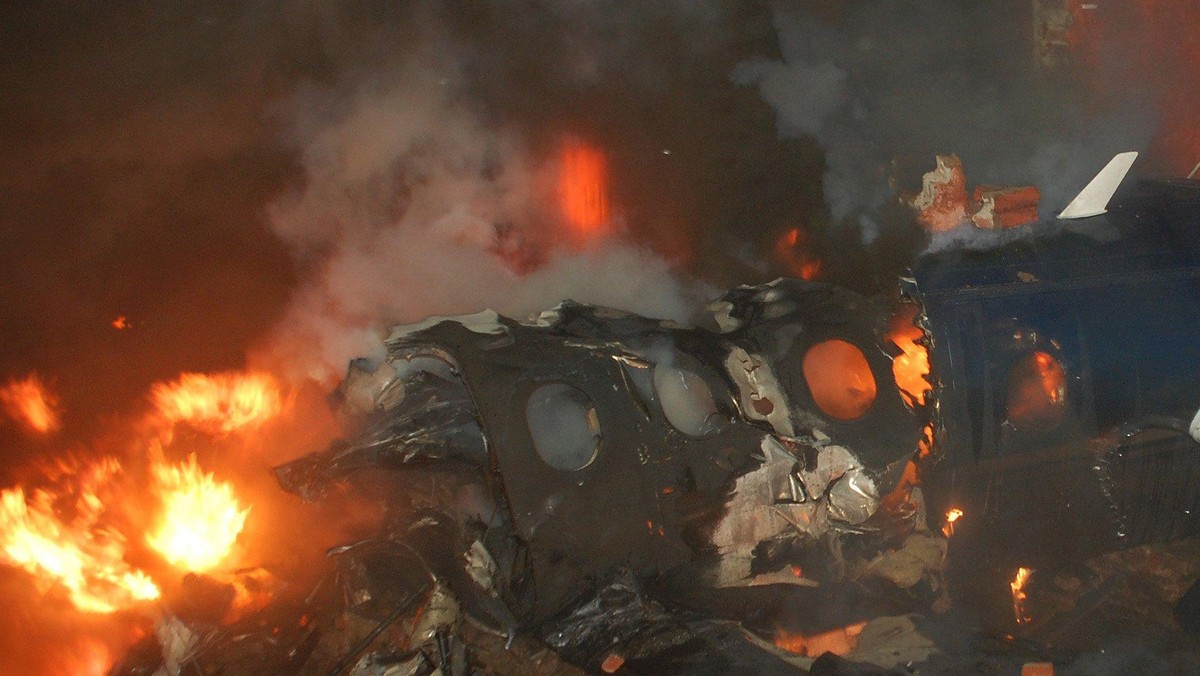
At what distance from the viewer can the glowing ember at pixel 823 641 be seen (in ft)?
12.2

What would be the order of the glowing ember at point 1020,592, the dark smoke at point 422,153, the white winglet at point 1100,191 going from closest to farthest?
the glowing ember at point 1020,592 < the white winglet at point 1100,191 < the dark smoke at point 422,153

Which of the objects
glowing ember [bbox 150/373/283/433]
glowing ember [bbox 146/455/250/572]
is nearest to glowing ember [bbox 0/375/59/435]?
glowing ember [bbox 150/373/283/433]

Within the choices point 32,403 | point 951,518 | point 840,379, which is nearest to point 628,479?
point 840,379

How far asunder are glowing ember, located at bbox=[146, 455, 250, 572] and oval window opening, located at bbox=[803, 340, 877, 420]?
3.88 meters

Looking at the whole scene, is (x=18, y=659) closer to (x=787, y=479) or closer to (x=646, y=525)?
(x=646, y=525)

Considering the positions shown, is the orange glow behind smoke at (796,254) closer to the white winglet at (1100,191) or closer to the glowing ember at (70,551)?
the white winglet at (1100,191)

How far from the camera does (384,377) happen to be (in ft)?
12.0

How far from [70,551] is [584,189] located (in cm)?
507

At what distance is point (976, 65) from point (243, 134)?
753 cm

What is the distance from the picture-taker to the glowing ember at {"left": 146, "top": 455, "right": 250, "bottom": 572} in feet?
15.4

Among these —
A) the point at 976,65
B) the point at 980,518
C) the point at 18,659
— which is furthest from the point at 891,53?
the point at 18,659

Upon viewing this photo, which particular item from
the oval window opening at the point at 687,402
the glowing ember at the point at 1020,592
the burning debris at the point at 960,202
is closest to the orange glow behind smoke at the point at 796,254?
the burning debris at the point at 960,202

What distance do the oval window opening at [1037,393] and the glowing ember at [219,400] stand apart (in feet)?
15.8

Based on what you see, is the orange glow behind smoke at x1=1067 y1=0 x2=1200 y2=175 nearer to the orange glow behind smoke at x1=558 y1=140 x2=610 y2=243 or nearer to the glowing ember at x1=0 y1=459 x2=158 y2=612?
the orange glow behind smoke at x1=558 y1=140 x2=610 y2=243
